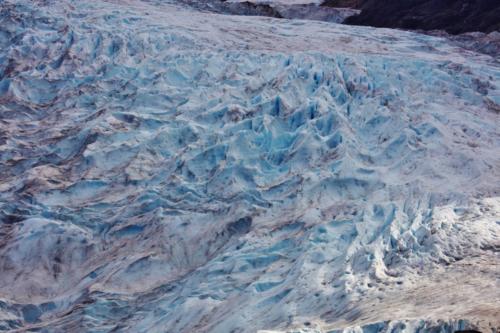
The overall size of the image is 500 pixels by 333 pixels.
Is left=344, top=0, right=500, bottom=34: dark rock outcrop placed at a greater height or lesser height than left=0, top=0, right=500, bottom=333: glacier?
greater

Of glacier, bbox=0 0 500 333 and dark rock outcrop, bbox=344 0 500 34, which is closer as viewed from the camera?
glacier, bbox=0 0 500 333

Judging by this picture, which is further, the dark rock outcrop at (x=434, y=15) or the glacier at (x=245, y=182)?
the dark rock outcrop at (x=434, y=15)

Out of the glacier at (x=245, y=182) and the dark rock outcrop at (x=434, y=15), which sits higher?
the dark rock outcrop at (x=434, y=15)

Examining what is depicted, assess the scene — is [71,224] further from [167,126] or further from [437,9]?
[437,9]

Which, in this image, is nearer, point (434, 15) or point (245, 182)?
point (245, 182)

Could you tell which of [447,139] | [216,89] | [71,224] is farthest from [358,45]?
[71,224]
